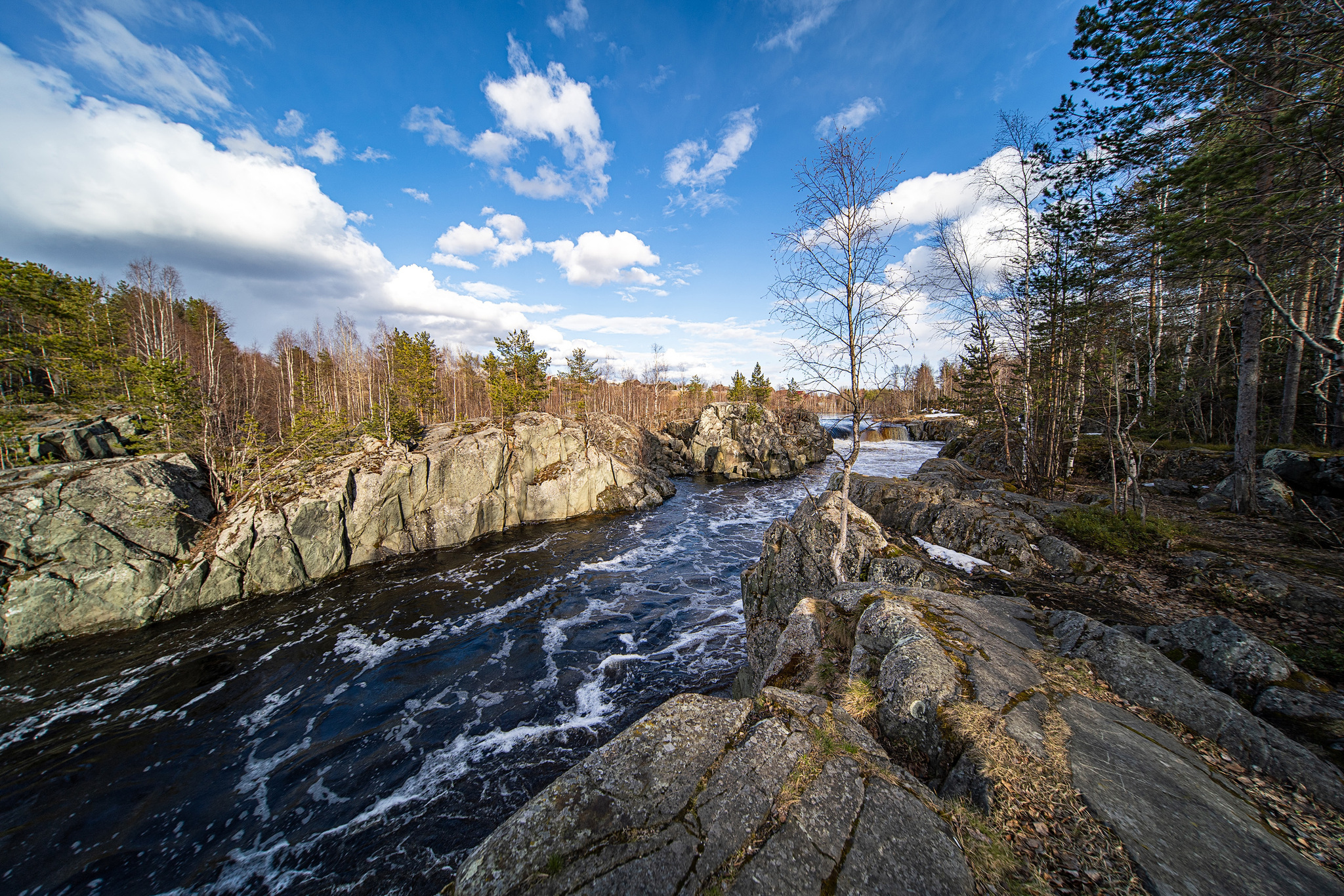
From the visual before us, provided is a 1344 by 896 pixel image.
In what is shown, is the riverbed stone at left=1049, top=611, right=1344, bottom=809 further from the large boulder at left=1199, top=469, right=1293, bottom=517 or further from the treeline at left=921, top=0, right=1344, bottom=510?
the large boulder at left=1199, top=469, right=1293, bottom=517

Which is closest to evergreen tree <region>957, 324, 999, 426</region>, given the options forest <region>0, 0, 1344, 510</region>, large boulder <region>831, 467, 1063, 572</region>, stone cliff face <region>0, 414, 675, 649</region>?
forest <region>0, 0, 1344, 510</region>

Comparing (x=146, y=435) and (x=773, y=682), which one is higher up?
(x=146, y=435)

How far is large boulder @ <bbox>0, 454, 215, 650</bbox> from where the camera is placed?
40.8 ft

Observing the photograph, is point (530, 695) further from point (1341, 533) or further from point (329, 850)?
point (1341, 533)

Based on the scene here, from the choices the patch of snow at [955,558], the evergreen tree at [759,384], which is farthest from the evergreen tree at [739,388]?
the patch of snow at [955,558]

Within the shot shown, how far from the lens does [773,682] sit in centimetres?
635

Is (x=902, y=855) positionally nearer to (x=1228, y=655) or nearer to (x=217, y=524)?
(x=1228, y=655)

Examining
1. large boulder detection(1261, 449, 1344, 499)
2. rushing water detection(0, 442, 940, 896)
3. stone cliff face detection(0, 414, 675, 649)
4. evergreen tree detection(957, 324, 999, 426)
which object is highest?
evergreen tree detection(957, 324, 999, 426)

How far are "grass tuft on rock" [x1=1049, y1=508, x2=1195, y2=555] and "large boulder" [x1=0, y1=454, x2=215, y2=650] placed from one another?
2904cm

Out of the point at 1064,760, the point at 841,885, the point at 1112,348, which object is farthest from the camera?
the point at 1112,348

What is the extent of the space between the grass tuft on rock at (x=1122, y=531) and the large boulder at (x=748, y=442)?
90.5ft

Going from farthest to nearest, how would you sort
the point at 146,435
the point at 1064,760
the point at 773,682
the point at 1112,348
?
1. the point at 146,435
2. the point at 1112,348
3. the point at 773,682
4. the point at 1064,760

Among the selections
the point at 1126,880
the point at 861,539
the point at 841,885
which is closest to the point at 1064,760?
the point at 1126,880

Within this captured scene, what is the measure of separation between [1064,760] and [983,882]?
190cm
